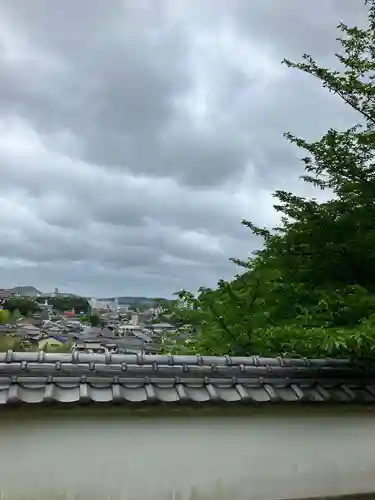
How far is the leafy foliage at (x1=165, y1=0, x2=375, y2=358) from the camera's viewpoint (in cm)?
397

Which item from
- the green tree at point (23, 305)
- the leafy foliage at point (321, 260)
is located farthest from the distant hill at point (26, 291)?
the leafy foliage at point (321, 260)

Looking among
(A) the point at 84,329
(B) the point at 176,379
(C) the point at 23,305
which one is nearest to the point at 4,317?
(C) the point at 23,305

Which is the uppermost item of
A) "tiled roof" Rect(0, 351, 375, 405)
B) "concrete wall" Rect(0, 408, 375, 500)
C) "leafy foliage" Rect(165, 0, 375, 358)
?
"leafy foliage" Rect(165, 0, 375, 358)

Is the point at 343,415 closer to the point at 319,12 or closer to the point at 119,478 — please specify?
the point at 119,478

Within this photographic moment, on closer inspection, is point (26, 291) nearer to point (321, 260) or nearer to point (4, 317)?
point (4, 317)

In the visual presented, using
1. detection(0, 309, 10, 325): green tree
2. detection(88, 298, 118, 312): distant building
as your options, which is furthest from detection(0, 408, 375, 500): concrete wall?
detection(88, 298, 118, 312): distant building

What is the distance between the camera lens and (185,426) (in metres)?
3.16

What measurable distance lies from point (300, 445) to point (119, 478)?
1.46 m

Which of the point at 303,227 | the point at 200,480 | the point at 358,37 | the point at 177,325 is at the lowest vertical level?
the point at 200,480

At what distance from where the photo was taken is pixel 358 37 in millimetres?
5156

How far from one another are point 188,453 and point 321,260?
238 cm

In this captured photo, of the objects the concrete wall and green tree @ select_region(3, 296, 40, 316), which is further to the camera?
green tree @ select_region(3, 296, 40, 316)

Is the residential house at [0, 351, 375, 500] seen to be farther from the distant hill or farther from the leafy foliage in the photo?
the distant hill

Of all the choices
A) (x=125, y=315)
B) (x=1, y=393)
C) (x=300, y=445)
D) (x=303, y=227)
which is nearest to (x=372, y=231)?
(x=303, y=227)
